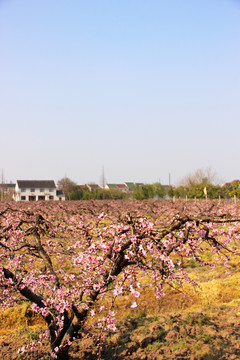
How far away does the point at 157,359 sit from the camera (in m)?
5.20

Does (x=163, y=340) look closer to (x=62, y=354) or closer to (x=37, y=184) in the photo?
(x=62, y=354)

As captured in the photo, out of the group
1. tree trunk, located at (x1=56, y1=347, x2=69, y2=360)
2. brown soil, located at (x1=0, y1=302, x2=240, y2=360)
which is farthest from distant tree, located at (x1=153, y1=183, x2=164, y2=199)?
tree trunk, located at (x1=56, y1=347, x2=69, y2=360)

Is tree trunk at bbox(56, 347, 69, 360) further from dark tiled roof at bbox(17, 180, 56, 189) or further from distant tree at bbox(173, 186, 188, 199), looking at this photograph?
dark tiled roof at bbox(17, 180, 56, 189)

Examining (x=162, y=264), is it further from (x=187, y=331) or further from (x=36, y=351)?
(x=36, y=351)

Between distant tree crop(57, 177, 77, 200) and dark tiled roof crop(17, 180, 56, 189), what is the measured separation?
8.05 feet

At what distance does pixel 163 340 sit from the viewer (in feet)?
19.0

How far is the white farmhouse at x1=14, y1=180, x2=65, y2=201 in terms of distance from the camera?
3393 inches

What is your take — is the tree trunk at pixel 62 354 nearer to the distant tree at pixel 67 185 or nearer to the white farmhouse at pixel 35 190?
the distant tree at pixel 67 185

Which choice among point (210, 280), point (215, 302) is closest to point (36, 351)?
point (215, 302)

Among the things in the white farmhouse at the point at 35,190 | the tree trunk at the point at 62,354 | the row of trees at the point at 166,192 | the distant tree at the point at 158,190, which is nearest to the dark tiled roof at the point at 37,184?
the white farmhouse at the point at 35,190

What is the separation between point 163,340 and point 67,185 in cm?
6930

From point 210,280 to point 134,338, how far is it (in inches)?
181

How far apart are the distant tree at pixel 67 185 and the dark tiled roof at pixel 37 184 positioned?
8.05 feet

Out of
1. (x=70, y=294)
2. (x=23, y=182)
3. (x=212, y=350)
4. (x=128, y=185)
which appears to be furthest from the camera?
(x=128, y=185)
